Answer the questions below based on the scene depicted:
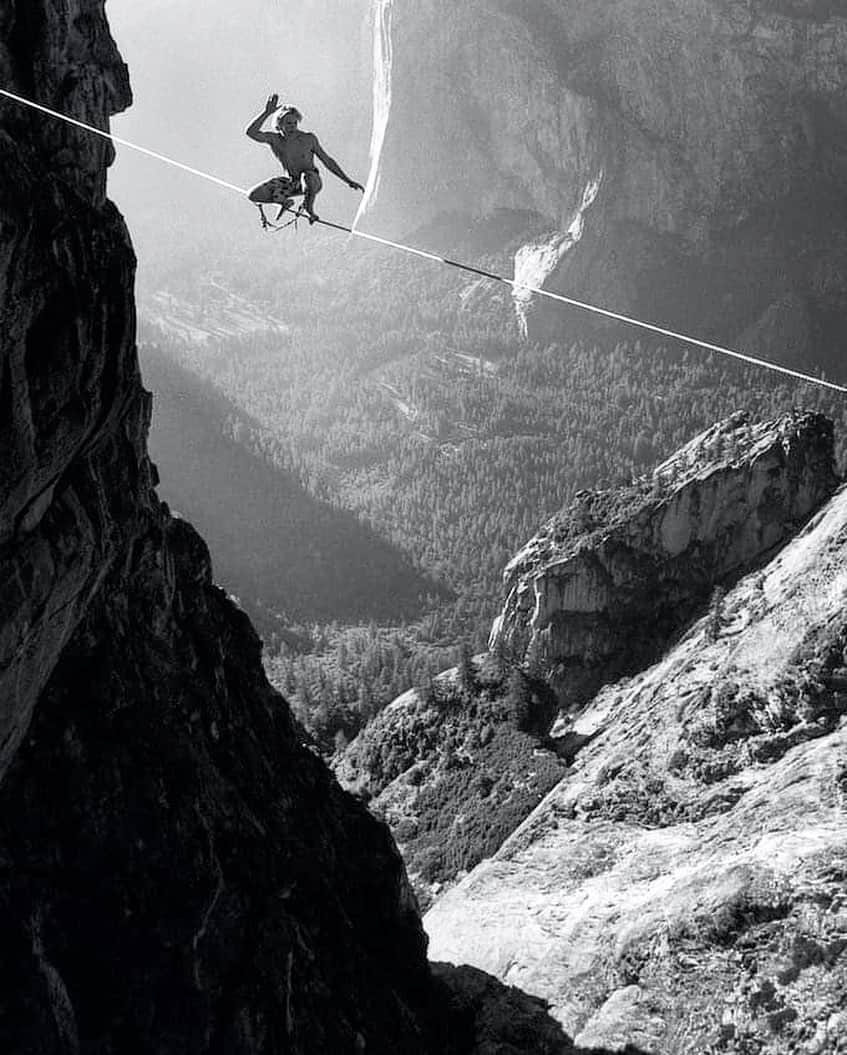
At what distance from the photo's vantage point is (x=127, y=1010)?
2562 cm

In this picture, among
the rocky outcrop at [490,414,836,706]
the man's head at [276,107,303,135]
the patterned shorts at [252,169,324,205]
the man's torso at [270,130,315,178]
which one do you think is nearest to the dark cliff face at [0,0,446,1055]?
the patterned shorts at [252,169,324,205]

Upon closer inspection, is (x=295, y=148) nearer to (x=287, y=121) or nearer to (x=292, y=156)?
(x=292, y=156)

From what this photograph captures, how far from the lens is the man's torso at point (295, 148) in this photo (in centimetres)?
2562

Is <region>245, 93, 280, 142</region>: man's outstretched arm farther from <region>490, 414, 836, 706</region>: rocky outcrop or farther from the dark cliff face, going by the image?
<region>490, 414, 836, 706</region>: rocky outcrop

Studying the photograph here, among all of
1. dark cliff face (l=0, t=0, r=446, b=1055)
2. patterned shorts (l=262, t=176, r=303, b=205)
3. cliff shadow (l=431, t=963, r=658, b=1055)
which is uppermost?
patterned shorts (l=262, t=176, r=303, b=205)

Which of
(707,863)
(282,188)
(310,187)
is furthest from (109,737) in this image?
(707,863)

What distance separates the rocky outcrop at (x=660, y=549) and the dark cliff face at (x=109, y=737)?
159 ft

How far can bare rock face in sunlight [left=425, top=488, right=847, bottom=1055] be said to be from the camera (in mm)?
33219

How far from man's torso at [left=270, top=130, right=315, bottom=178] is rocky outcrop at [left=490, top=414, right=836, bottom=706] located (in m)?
55.3

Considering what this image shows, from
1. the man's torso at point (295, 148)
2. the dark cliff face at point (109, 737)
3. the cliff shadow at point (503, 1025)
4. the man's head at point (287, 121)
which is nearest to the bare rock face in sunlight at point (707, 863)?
the cliff shadow at point (503, 1025)

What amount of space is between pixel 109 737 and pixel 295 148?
44.7ft

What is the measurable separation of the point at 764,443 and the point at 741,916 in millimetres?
50238

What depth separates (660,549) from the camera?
271ft

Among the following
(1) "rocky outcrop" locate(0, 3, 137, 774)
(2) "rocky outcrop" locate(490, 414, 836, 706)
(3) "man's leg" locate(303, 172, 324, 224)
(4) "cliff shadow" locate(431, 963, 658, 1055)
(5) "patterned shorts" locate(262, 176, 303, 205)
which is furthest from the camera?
(2) "rocky outcrop" locate(490, 414, 836, 706)
